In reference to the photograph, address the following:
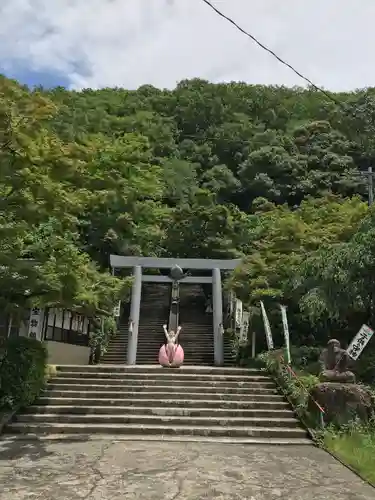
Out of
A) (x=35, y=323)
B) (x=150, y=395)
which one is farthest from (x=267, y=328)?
(x=35, y=323)

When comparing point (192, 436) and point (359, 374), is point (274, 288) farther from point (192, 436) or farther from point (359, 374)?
point (192, 436)

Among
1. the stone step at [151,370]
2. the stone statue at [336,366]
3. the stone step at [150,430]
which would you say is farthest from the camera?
the stone step at [151,370]

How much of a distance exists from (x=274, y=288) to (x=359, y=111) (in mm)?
27685

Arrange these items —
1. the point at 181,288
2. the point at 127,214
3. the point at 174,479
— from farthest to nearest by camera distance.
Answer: the point at 181,288 → the point at 127,214 → the point at 174,479

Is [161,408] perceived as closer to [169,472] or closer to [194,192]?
[169,472]

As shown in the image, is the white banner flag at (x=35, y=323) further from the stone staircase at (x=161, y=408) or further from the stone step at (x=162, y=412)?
the stone step at (x=162, y=412)

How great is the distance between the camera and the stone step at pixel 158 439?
360 inches

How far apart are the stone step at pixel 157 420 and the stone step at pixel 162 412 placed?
9.4 inches

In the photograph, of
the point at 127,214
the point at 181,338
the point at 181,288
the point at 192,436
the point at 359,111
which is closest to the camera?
the point at 192,436

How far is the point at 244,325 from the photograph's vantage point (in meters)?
16.8

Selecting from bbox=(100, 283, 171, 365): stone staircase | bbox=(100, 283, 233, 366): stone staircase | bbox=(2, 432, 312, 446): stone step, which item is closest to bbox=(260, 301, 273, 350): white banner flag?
bbox=(100, 283, 233, 366): stone staircase

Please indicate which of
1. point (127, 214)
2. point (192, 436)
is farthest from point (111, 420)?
point (127, 214)

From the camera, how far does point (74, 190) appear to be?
9.95 metres

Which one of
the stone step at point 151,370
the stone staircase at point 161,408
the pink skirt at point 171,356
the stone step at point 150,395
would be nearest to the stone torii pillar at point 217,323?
Answer: the pink skirt at point 171,356
